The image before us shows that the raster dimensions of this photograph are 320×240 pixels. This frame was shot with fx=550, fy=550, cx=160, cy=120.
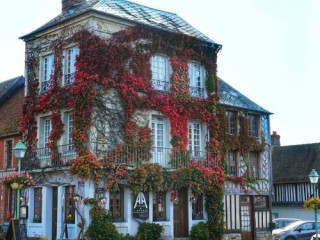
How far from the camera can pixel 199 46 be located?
81.9 ft

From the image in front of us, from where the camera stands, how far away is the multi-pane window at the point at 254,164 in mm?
27562

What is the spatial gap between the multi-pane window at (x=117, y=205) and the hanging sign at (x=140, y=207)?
19.0 inches

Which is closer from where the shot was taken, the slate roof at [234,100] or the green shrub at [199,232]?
the green shrub at [199,232]

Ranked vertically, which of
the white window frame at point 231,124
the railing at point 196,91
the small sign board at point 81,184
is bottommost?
the small sign board at point 81,184

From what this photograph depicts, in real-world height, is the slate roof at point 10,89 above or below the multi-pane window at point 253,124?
above

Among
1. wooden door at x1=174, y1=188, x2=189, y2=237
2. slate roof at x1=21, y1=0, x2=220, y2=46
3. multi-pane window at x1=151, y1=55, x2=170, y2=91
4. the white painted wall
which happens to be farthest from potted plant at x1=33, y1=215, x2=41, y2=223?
the white painted wall

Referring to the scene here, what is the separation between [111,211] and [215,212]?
529cm

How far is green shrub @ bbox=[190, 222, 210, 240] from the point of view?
22641 millimetres

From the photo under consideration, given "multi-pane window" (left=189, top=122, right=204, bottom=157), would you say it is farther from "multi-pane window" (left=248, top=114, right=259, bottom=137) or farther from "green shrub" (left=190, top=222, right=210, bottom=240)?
"multi-pane window" (left=248, top=114, right=259, bottom=137)

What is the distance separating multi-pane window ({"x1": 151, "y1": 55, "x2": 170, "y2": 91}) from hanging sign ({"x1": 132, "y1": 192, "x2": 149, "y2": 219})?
4.67m

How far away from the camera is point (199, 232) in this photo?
22.7 meters

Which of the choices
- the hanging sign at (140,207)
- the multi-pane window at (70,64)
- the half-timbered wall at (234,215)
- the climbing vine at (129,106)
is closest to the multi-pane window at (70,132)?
the climbing vine at (129,106)

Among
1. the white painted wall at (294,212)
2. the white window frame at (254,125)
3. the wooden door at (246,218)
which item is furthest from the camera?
the white painted wall at (294,212)

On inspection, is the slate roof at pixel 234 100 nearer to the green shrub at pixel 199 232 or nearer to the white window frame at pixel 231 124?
the white window frame at pixel 231 124
